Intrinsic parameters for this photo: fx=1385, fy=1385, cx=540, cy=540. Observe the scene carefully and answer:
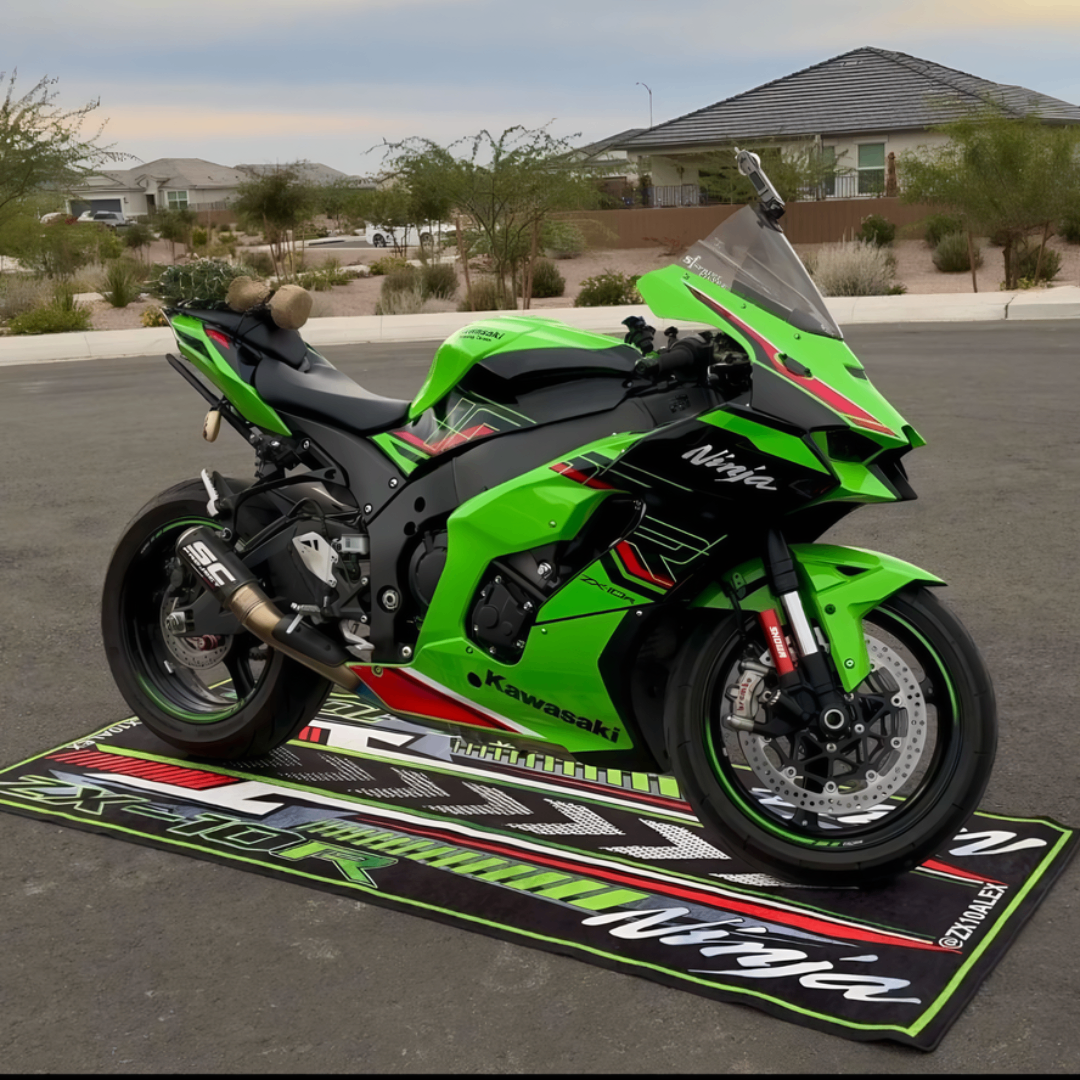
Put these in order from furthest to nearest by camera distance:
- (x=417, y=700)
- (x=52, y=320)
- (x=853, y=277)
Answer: (x=853, y=277) → (x=52, y=320) → (x=417, y=700)

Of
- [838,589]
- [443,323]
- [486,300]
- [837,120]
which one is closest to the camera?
[838,589]

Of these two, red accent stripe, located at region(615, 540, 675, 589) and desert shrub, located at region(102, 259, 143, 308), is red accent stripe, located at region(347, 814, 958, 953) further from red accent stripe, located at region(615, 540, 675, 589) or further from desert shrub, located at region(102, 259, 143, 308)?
desert shrub, located at region(102, 259, 143, 308)

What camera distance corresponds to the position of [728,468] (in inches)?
136

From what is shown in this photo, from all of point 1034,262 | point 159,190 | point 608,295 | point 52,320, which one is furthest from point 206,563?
point 159,190

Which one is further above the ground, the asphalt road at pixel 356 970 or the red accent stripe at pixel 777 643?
the red accent stripe at pixel 777 643

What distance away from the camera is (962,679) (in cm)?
354

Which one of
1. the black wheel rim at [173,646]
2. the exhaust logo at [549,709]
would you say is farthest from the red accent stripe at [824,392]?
the black wheel rim at [173,646]

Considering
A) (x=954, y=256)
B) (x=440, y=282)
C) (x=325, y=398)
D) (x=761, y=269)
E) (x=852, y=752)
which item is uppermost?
(x=954, y=256)

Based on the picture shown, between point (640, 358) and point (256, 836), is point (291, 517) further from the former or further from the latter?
point (640, 358)

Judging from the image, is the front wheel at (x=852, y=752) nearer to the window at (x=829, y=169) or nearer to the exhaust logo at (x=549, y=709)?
the exhaust logo at (x=549, y=709)

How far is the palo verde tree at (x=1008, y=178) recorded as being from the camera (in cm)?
2731

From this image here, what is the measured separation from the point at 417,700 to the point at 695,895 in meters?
0.99

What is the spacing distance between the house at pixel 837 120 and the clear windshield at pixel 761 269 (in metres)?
47.2

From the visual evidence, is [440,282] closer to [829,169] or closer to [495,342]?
[829,169]
